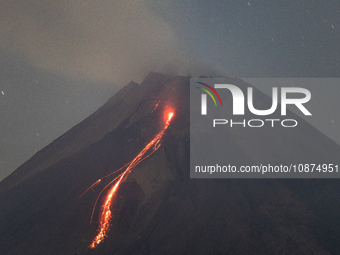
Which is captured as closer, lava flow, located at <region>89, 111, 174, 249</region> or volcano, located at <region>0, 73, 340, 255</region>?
volcano, located at <region>0, 73, 340, 255</region>

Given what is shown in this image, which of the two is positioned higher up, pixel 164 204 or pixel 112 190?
pixel 112 190

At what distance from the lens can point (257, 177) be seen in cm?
2352

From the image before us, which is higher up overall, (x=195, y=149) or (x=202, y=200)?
(x=195, y=149)

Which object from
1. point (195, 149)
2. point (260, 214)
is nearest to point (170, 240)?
point (260, 214)

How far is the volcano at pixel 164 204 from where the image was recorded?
50.0 ft

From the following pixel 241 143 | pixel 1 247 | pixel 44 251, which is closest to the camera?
pixel 44 251

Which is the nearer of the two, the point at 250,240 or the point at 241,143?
the point at 250,240

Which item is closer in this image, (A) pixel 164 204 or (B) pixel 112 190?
(A) pixel 164 204

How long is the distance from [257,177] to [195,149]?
8.52 meters

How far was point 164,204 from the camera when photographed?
63.0ft

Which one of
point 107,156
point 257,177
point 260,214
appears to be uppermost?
point 107,156

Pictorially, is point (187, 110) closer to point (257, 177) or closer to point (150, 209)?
point (257, 177)

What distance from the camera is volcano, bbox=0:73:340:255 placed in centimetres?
1523

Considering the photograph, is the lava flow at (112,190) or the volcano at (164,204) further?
the lava flow at (112,190)
